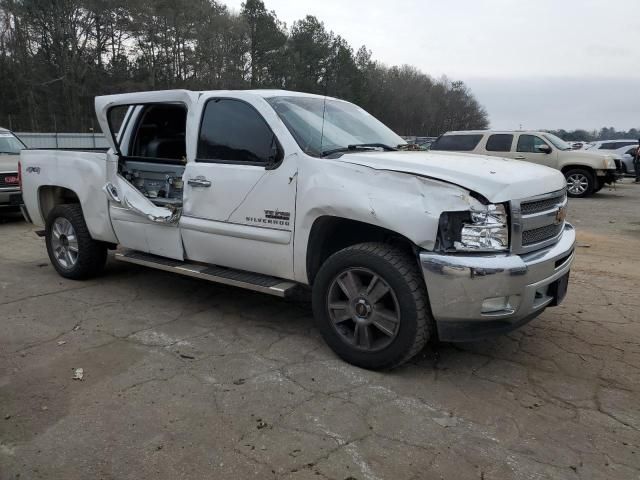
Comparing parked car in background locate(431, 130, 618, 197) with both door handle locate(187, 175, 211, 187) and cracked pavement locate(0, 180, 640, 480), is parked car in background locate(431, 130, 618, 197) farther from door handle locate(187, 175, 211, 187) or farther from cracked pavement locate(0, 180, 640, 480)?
door handle locate(187, 175, 211, 187)

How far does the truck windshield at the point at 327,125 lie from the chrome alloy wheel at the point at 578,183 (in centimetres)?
1205

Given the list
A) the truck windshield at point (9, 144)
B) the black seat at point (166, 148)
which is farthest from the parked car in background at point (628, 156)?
the truck windshield at point (9, 144)

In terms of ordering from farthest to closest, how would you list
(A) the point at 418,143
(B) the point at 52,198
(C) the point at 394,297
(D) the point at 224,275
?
(A) the point at 418,143 < (B) the point at 52,198 < (D) the point at 224,275 < (C) the point at 394,297

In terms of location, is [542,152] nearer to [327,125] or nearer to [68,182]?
[327,125]

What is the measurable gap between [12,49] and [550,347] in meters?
44.0

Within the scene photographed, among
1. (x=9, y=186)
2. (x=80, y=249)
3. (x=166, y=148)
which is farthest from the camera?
(x=9, y=186)

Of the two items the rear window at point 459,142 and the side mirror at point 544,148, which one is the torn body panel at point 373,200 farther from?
the side mirror at point 544,148

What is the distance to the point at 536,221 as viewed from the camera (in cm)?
339

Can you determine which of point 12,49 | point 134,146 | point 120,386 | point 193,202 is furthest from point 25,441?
point 12,49

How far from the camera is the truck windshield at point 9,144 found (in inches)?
409

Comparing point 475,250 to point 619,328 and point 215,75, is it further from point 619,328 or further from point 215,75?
point 215,75

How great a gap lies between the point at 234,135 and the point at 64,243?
2.78 metres

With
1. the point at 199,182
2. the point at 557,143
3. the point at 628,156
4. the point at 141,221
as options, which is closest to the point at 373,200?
the point at 199,182

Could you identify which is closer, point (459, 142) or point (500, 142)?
Result: point (500, 142)
